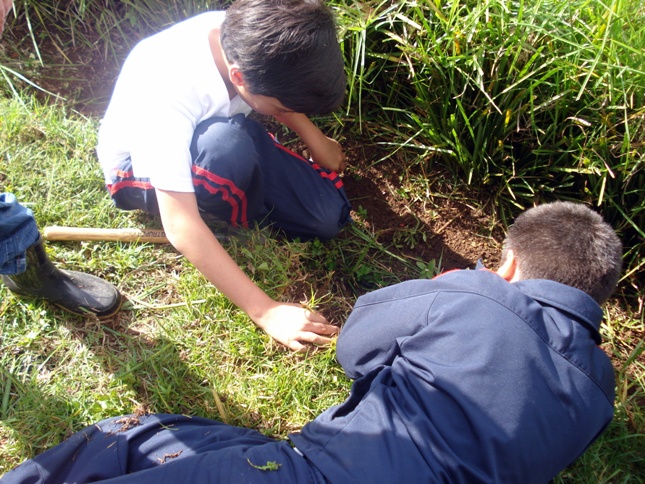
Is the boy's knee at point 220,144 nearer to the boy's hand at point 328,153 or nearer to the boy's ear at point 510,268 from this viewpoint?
the boy's hand at point 328,153

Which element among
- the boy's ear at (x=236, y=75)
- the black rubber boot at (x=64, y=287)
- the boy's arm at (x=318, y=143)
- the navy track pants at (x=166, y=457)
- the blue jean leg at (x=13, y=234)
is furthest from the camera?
the boy's arm at (x=318, y=143)

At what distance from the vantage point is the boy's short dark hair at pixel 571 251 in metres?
1.30

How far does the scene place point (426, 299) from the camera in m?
1.25

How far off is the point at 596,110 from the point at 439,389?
1147 millimetres

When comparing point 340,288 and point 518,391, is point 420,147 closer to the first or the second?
point 340,288

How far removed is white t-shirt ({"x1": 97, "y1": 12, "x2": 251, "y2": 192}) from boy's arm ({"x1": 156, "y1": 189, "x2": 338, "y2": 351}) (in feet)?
0.24

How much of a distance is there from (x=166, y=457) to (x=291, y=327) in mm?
512

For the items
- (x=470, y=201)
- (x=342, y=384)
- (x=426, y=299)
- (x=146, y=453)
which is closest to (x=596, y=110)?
(x=470, y=201)

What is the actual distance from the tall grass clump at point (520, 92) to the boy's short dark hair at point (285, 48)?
41cm

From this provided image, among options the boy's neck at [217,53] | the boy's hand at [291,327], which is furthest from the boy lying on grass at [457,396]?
the boy's neck at [217,53]

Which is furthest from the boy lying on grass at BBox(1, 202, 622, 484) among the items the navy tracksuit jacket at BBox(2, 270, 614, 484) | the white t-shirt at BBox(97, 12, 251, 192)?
the white t-shirt at BBox(97, 12, 251, 192)

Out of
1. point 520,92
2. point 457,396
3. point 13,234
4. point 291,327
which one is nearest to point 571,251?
point 457,396

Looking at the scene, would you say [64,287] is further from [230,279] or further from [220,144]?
[220,144]

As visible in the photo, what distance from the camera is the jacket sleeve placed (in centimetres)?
126
